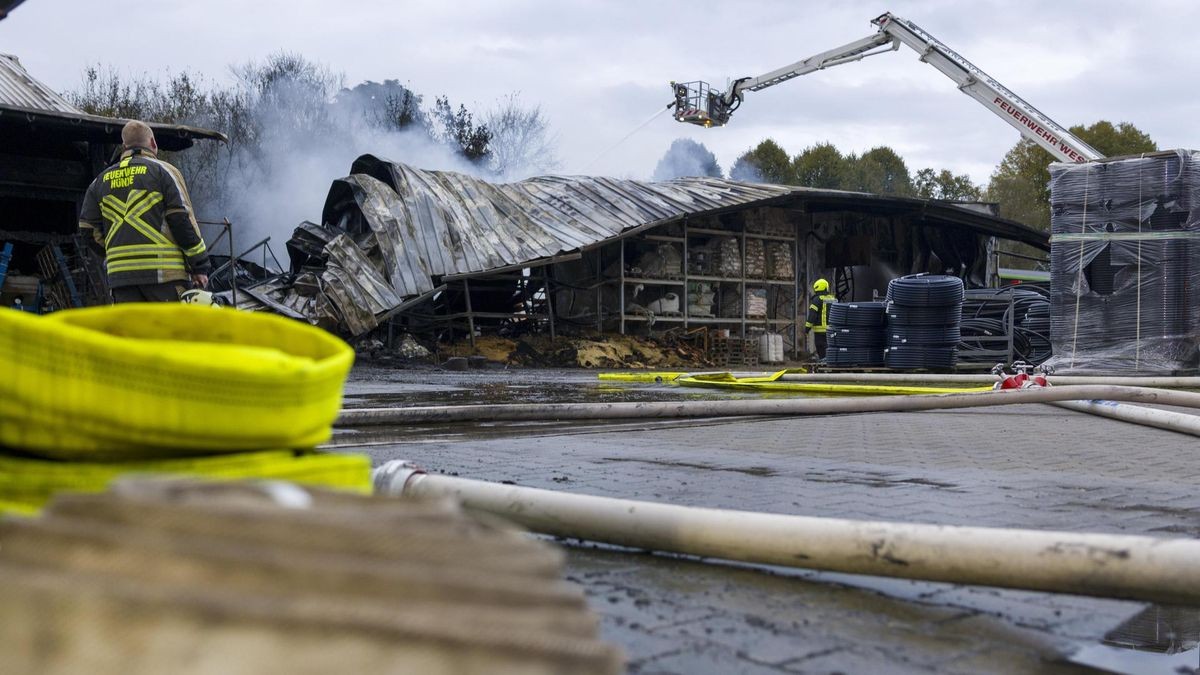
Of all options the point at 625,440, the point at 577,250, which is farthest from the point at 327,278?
the point at 625,440

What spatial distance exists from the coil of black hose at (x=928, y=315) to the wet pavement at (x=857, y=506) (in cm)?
707

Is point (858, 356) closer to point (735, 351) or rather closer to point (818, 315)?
point (818, 315)

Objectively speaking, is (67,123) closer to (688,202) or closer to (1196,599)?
(688,202)

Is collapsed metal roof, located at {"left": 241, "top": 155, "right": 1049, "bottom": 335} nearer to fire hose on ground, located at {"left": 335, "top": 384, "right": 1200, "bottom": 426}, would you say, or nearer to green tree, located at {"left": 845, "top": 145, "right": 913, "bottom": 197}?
fire hose on ground, located at {"left": 335, "top": 384, "right": 1200, "bottom": 426}

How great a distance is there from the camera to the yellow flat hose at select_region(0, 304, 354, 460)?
4.91 feet

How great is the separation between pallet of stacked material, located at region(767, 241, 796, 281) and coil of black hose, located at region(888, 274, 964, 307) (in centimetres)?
1139

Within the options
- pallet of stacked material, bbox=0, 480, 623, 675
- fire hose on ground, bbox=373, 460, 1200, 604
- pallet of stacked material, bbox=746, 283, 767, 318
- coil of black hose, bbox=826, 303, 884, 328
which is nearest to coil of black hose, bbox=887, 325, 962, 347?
coil of black hose, bbox=826, 303, 884, 328

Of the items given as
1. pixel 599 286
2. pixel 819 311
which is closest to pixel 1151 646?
pixel 819 311

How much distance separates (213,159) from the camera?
114 ft

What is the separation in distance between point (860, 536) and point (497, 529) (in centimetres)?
136

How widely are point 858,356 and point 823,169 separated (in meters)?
45.3

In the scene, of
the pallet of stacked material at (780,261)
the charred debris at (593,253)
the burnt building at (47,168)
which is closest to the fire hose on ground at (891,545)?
the burnt building at (47,168)

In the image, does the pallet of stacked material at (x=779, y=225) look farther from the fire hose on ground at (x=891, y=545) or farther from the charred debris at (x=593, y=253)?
the fire hose on ground at (x=891, y=545)

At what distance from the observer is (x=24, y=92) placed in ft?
58.2
